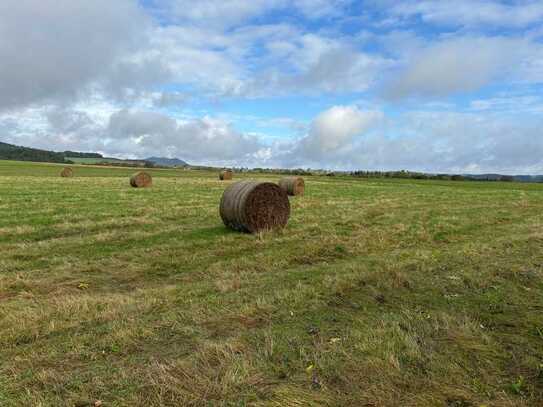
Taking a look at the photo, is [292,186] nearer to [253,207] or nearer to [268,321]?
[253,207]

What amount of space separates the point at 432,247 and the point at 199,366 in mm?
8537

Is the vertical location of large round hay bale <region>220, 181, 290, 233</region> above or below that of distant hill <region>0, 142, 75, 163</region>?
below

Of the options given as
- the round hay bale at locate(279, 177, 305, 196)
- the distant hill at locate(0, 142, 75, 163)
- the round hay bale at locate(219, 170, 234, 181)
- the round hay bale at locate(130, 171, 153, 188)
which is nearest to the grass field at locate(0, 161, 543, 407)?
the round hay bale at locate(279, 177, 305, 196)

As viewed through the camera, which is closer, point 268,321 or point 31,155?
point 268,321

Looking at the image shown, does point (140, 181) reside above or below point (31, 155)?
below

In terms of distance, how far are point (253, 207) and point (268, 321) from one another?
301 inches

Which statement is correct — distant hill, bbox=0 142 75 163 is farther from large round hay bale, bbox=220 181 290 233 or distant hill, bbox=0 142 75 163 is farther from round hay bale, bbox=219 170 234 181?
large round hay bale, bbox=220 181 290 233

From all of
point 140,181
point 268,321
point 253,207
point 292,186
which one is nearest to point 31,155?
point 140,181

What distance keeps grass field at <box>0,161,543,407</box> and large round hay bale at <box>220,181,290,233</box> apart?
3.33 ft

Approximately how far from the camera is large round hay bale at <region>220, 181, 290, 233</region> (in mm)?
12852

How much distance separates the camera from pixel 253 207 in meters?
13.0

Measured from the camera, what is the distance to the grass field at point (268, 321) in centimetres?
381

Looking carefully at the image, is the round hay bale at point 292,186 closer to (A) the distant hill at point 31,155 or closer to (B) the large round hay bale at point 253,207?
(B) the large round hay bale at point 253,207

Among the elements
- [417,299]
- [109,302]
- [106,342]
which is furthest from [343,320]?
[109,302]
